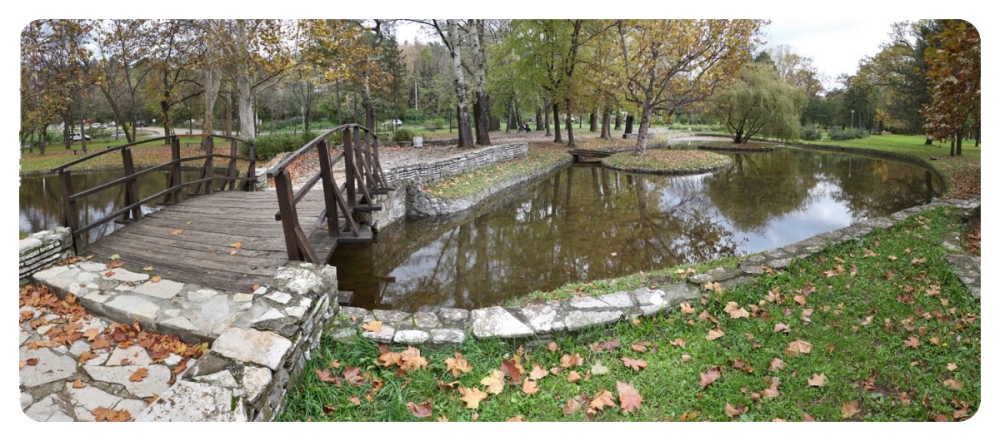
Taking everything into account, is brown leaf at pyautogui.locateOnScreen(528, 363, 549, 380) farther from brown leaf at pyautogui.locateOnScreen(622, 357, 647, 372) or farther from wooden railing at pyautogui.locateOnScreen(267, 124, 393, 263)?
wooden railing at pyautogui.locateOnScreen(267, 124, 393, 263)

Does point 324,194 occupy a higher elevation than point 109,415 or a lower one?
higher

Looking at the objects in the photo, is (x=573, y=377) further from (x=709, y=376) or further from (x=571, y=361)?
(x=709, y=376)

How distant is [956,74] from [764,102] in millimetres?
20749

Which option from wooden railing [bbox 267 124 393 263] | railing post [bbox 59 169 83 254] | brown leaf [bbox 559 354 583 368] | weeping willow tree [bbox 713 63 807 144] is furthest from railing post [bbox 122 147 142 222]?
weeping willow tree [bbox 713 63 807 144]

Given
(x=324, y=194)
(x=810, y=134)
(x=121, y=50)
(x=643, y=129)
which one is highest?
(x=121, y=50)

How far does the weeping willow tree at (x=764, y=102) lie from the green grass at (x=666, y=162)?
20.7ft

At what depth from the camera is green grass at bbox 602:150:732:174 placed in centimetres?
1705

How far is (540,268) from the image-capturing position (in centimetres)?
688

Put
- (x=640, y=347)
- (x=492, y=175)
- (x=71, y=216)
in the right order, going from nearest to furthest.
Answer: (x=640, y=347) → (x=71, y=216) → (x=492, y=175)

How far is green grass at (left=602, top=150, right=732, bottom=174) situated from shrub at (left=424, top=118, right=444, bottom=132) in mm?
19516

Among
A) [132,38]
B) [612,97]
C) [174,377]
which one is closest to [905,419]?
[174,377]

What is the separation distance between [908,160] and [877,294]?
63.7 feet

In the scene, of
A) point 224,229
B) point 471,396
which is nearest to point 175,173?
point 224,229

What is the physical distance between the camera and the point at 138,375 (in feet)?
9.87
